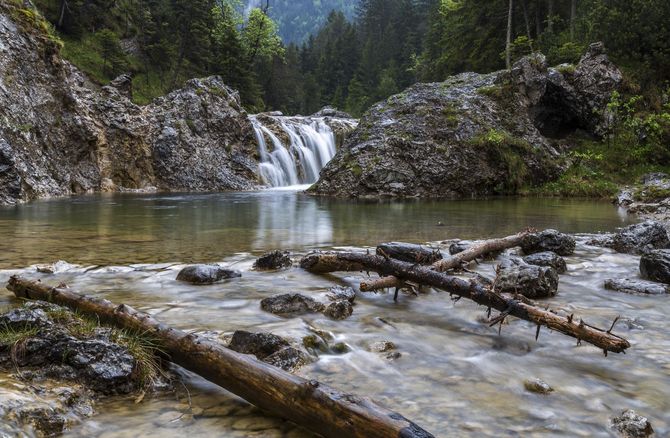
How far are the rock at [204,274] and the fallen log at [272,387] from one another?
1965 mm

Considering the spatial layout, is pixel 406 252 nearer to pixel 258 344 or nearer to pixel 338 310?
pixel 338 310

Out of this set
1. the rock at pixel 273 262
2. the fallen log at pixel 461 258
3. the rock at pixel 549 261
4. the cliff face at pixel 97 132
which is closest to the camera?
the fallen log at pixel 461 258

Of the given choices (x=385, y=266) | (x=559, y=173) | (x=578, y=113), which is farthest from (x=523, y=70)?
(x=385, y=266)

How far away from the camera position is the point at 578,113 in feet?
84.4

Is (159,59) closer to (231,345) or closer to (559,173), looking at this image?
(559,173)

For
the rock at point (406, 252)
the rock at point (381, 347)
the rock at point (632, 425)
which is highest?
the rock at point (406, 252)

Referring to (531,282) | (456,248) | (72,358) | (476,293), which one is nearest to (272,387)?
(72,358)

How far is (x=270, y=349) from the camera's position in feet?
11.6

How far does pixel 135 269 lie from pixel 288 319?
112 inches

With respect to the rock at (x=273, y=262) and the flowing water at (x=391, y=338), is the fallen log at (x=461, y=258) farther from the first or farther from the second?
the rock at (x=273, y=262)

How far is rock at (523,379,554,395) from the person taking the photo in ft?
10.5

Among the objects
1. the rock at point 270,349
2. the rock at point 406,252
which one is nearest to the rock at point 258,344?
the rock at point 270,349

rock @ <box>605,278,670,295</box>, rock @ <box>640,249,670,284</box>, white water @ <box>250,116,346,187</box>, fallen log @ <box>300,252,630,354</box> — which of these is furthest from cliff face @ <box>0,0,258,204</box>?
rock @ <box>640,249,670,284</box>

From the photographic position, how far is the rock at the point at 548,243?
7910 millimetres
